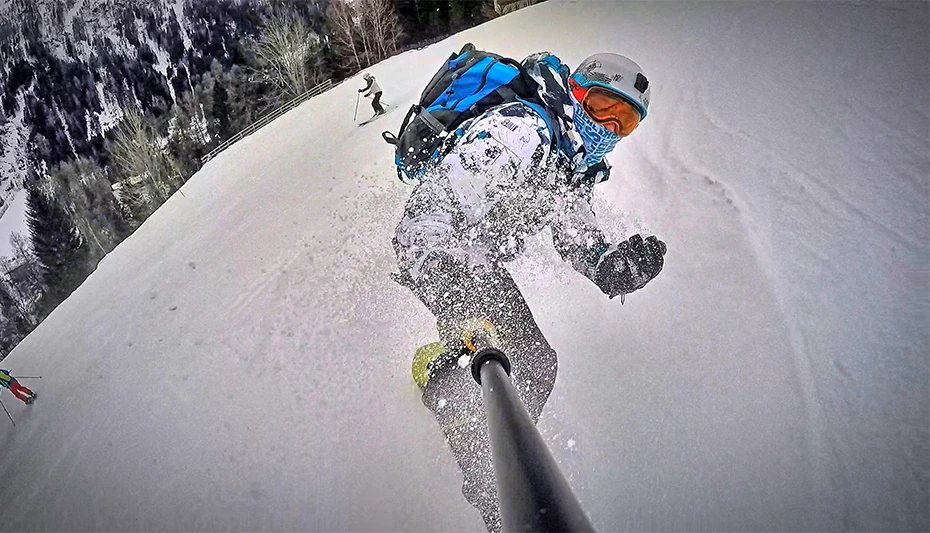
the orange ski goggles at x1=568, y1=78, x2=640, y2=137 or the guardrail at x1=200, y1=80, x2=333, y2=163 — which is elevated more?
the guardrail at x1=200, y1=80, x2=333, y2=163

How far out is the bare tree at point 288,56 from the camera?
8008 mm

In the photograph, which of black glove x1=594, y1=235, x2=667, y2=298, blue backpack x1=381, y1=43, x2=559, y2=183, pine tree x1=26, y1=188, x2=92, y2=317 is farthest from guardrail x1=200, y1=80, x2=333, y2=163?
black glove x1=594, y1=235, x2=667, y2=298

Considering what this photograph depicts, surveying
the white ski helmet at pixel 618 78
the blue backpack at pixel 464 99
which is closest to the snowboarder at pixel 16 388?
the blue backpack at pixel 464 99

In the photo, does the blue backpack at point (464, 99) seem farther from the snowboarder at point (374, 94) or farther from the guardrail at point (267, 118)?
the guardrail at point (267, 118)

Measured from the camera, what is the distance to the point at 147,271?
4.27m

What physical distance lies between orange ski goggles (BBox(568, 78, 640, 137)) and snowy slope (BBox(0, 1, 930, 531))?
522 mm

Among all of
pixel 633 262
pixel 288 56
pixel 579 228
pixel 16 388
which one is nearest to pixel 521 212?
pixel 579 228

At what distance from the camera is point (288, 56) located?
323 inches

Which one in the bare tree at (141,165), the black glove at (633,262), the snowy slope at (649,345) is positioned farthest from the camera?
the bare tree at (141,165)

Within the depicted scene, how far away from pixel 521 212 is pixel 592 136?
339mm

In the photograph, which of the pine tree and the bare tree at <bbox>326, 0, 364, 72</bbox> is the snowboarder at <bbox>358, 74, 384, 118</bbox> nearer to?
the bare tree at <bbox>326, 0, 364, 72</bbox>

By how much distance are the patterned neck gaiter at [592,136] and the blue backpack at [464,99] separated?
97 mm

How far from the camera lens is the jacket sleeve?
168 cm

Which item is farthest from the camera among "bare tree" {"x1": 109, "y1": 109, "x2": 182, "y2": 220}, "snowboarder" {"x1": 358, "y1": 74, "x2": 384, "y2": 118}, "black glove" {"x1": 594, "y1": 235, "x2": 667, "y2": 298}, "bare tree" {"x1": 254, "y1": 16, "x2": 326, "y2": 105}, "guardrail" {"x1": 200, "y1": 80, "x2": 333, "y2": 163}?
"bare tree" {"x1": 109, "y1": 109, "x2": 182, "y2": 220}
